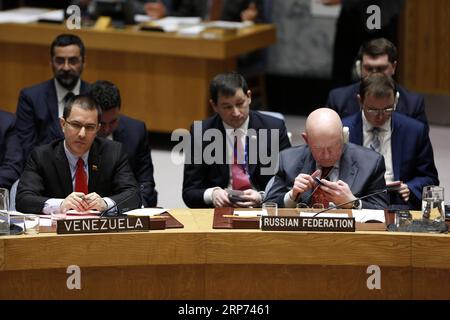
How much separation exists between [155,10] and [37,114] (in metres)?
3.18

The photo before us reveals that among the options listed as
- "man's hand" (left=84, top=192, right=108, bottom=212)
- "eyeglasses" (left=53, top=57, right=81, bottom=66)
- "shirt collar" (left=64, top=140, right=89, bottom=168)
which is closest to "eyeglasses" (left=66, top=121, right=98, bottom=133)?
"shirt collar" (left=64, top=140, right=89, bottom=168)

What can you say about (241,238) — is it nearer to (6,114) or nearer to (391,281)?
(391,281)

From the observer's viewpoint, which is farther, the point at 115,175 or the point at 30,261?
the point at 115,175

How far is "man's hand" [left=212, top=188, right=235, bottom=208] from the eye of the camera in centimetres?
560

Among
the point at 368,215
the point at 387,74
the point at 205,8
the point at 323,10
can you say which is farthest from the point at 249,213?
the point at 323,10

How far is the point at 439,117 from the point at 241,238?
6.04 meters

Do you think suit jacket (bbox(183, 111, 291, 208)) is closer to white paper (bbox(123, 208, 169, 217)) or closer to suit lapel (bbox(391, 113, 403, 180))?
suit lapel (bbox(391, 113, 403, 180))

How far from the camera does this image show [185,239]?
15.3 ft

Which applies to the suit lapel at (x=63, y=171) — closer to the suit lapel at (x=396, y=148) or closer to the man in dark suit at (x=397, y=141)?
the man in dark suit at (x=397, y=141)

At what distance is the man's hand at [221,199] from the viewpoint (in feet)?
18.4

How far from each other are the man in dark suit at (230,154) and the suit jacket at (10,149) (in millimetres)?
950

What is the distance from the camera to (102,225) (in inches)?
183

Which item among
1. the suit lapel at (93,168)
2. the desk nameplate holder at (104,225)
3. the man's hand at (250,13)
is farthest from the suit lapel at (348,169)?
the man's hand at (250,13)
